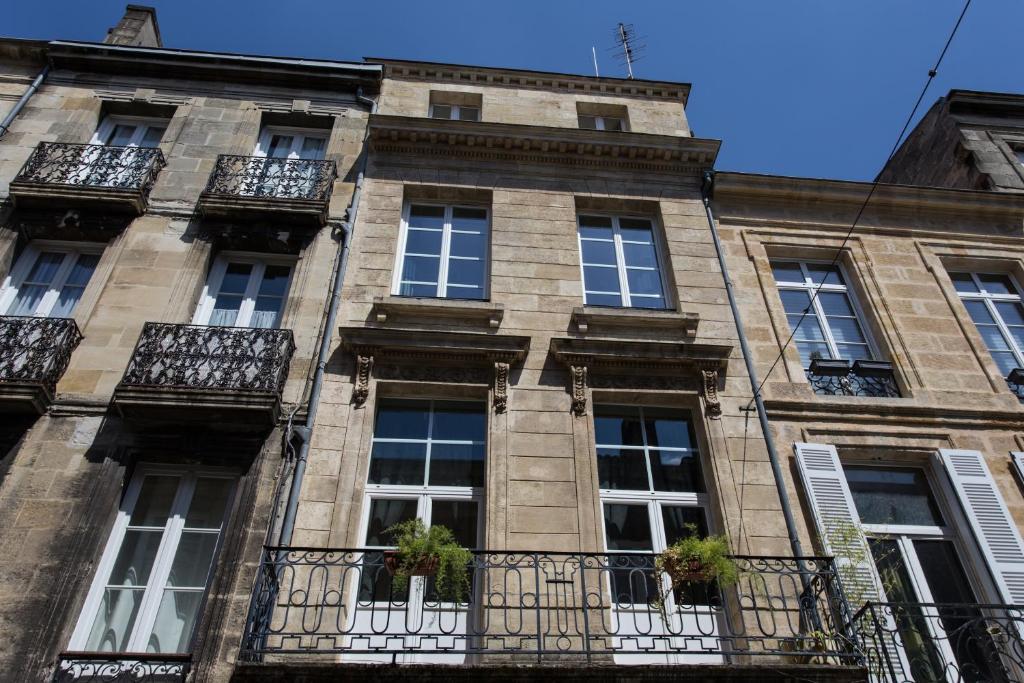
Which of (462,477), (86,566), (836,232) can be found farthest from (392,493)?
(836,232)

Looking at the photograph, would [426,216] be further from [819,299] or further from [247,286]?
[819,299]

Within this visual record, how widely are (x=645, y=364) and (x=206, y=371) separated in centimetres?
437

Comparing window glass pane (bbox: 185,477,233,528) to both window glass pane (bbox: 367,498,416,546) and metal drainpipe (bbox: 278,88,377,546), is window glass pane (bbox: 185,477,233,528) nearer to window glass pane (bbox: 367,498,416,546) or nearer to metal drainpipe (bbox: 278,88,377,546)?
metal drainpipe (bbox: 278,88,377,546)

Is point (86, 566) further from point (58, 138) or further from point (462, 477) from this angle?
point (58, 138)

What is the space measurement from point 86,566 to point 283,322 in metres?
2.86

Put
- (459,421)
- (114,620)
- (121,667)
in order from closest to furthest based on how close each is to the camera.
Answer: (121,667), (114,620), (459,421)

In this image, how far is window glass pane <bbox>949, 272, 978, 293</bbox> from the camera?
364 inches

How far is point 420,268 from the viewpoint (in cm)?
851

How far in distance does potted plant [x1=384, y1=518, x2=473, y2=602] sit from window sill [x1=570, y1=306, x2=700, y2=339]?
312 cm

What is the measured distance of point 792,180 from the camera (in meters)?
9.52

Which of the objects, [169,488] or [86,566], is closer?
[86,566]

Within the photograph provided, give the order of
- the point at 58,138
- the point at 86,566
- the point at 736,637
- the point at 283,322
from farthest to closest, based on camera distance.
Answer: the point at 58,138 → the point at 283,322 → the point at 86,566 → the point at 736,637

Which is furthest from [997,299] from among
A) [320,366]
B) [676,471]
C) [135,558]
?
[135,558]

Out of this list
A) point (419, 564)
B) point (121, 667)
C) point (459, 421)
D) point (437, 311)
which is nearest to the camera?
point (419, 564)
